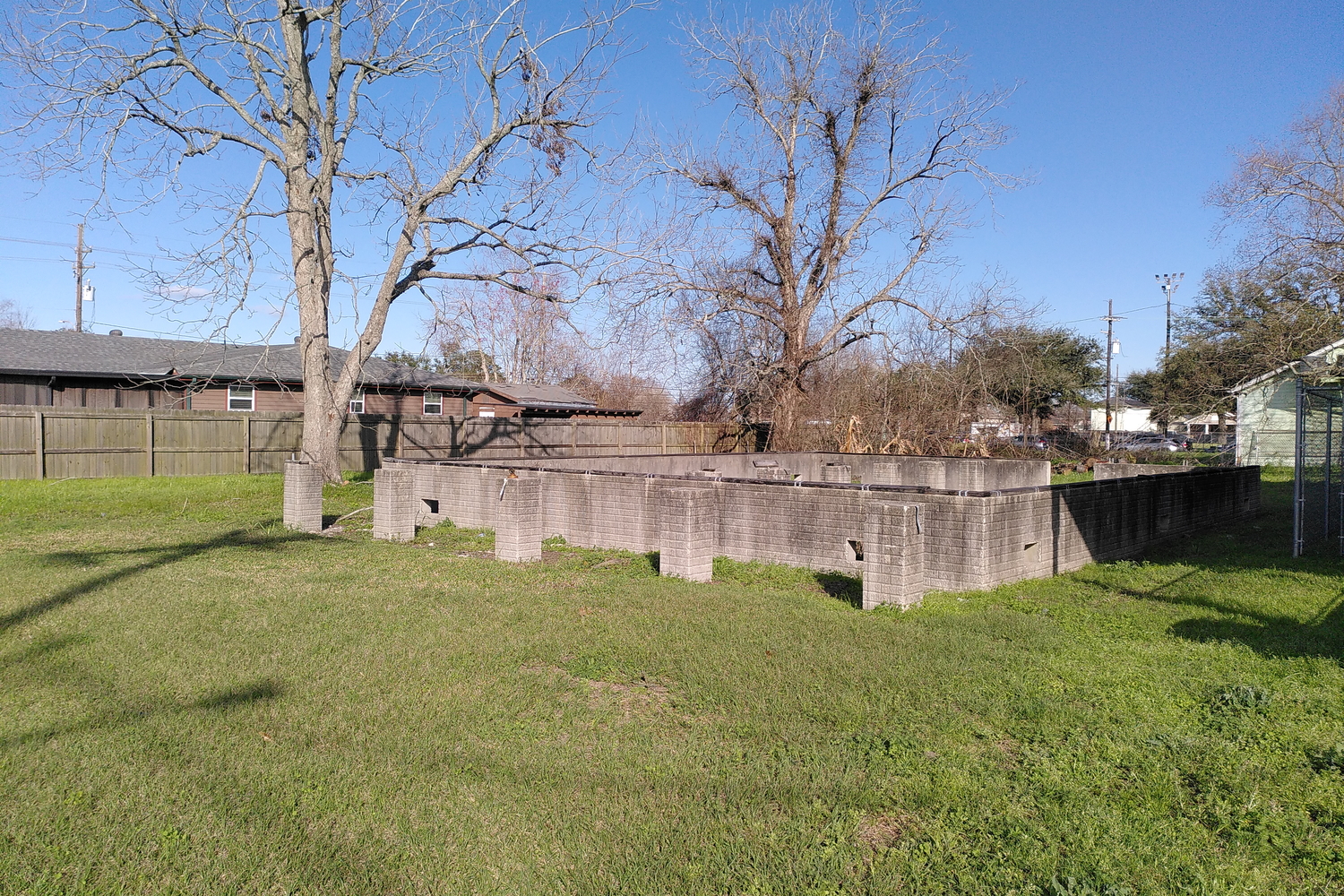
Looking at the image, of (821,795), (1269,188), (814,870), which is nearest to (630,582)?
(821,795)

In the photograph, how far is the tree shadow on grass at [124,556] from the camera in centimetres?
683

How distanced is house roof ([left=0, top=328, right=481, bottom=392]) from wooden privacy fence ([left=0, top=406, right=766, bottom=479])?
1408 mm

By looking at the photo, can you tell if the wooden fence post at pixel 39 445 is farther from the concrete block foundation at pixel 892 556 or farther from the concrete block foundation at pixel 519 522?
the concrete block foundation at pixel 892 556

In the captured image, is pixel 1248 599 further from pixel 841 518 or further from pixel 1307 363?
pixel 1307 363

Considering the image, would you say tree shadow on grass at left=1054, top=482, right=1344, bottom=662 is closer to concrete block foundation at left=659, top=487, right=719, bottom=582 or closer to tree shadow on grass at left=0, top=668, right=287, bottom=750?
concrete block foundation at left=659, top=487, right=719, bottom=582

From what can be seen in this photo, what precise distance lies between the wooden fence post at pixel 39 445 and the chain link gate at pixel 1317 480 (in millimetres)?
22525

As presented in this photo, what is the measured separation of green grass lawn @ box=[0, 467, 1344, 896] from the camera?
3188mm

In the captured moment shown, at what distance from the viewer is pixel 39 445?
1823cm

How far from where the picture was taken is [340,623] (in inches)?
264

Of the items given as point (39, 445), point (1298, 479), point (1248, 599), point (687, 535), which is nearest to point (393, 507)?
point (687, 535)

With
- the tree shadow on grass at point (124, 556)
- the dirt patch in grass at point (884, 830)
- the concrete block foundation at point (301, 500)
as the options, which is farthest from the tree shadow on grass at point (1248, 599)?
the concrete block foundation at point (301, 500)

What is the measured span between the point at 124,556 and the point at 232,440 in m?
11.9

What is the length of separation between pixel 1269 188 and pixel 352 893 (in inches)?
781

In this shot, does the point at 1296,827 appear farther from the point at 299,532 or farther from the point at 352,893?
the point at 299,532
